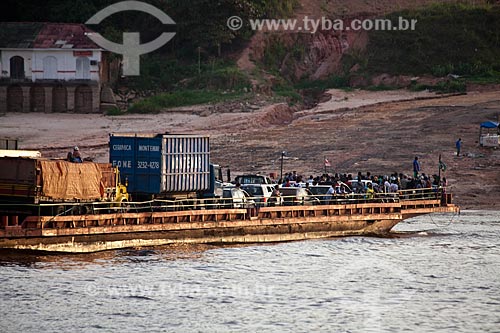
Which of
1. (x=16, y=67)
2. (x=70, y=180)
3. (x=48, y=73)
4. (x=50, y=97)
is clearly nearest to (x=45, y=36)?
(x=48, y=73)

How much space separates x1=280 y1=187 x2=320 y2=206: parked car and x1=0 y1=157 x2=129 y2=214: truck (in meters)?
7.91

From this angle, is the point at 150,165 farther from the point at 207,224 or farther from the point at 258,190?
the point at 258,190

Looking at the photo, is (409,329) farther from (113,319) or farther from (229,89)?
(229,89)

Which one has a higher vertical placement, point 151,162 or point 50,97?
point 50,97

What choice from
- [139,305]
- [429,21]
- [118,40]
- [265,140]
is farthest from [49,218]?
[429,21]

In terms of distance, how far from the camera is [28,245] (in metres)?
29.1

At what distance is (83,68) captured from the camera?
214 ft

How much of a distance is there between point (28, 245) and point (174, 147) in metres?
5.91

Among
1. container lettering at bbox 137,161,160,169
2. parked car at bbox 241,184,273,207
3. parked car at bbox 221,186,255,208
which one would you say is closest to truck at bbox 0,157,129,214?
container lettering at bbox 137,161,160,169

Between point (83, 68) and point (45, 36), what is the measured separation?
2.68m

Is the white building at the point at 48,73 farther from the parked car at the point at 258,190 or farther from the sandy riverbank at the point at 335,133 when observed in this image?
the parked car at the point at 258,190

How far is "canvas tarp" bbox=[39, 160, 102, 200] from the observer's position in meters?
29.7
